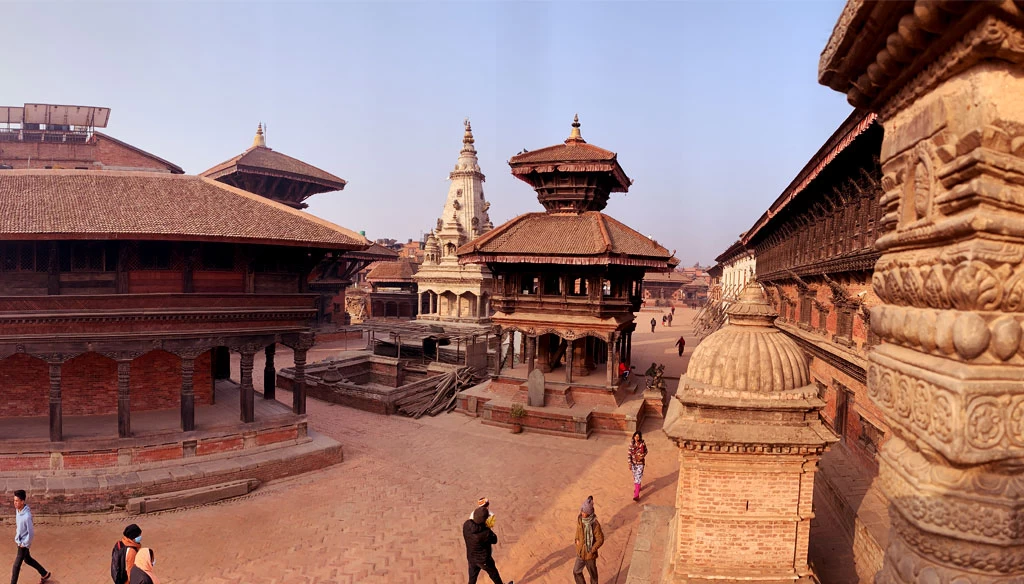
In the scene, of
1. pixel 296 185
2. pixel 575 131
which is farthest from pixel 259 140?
pixel 575 131

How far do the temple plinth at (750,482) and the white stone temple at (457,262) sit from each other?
102 feet

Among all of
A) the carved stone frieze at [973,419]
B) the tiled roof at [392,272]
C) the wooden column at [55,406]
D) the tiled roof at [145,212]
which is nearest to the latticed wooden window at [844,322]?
the carved stone frieze at [973,419]

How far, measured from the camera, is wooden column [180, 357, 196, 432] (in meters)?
11.9

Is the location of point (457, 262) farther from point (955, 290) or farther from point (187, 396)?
point (955, 290)

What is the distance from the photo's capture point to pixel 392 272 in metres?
49.1

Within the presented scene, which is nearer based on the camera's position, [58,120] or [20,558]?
[20,558]

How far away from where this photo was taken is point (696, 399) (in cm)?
581

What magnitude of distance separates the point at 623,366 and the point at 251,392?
12750 millimetres

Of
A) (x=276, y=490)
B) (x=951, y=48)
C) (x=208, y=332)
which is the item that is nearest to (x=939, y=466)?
(x=951, y=48)

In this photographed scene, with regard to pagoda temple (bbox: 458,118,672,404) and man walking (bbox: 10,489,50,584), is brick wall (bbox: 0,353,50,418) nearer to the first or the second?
man walking (bbox: 10,489,50,584)

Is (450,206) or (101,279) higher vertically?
(450,206)

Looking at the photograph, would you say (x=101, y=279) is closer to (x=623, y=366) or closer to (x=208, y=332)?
(x=208, y=332)

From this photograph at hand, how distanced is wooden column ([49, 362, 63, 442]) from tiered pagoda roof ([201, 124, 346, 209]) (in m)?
23.2

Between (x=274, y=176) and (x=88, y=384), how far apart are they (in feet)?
74.0
